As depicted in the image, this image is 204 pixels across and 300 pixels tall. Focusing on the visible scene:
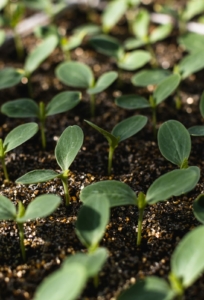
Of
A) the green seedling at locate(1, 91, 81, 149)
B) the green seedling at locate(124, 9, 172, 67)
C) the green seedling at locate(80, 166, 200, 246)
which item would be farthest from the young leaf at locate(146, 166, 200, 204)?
the green seedling at locate(124, 9, 172, 67)

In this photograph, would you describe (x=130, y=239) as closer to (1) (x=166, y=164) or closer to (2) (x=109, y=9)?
(1) (x=166, y=164)

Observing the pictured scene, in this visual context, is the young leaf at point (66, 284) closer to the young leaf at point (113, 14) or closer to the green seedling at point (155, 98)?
the green seedling at point (155, 98)

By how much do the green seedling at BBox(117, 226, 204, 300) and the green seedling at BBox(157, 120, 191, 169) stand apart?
245 mm

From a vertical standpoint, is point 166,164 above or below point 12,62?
below

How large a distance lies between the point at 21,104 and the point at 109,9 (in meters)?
0.60

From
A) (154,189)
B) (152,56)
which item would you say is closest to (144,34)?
(152,56)

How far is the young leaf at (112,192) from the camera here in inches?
33.5

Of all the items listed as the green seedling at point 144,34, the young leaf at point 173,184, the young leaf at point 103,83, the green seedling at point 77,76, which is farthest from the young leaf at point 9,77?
the young leaf at point 173,184

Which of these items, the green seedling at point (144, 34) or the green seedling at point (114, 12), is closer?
the green seedling at point (144, 34)

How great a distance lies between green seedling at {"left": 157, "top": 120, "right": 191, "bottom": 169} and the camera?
3.21 feet

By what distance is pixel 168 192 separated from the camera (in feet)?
2.73

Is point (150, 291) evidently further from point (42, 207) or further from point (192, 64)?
point (192, 64)

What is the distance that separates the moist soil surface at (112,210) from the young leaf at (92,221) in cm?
10

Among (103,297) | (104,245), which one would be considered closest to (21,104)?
(104,245)
